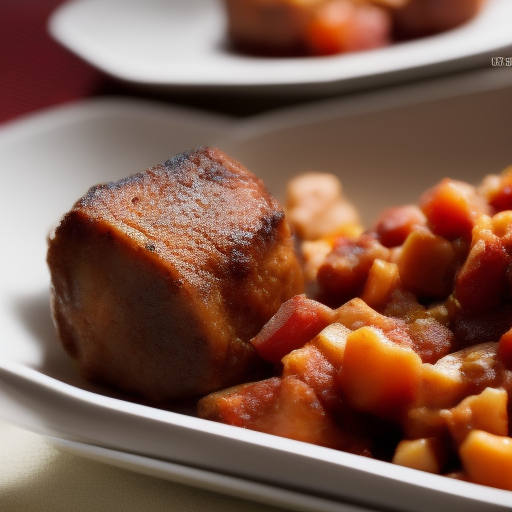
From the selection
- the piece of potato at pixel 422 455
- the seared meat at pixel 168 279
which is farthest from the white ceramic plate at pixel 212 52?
the piece of potato at pixel 422 455

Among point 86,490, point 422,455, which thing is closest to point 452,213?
point 422,455

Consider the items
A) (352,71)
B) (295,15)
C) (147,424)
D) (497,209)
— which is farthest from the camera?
(295,15)

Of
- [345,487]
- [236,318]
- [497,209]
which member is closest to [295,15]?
[497,209]

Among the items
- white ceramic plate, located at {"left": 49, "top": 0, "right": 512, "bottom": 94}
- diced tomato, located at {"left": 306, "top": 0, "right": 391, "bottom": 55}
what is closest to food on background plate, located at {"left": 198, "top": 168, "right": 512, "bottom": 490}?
white ceramic plate, located at {"left": 49, "top": 0, "right": 512, "bottom": 94}

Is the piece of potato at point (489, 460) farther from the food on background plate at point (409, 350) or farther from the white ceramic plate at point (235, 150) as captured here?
the white ceramic plate at point (235, 150)

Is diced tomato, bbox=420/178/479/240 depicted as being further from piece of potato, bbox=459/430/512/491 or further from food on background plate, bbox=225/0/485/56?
food on background plate, bbox=225/0/485/56

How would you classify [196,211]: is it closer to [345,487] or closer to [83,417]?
[83,417]

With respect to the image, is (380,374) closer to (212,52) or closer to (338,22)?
(338,22)
